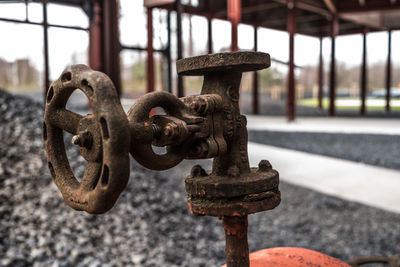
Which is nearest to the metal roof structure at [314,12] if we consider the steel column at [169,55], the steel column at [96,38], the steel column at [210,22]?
the steel column at [210,22]

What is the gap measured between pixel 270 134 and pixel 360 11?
18.2ft

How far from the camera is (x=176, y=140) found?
965mm

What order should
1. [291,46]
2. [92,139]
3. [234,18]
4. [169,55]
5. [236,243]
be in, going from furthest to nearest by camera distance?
[291,46]
[169,55]
[234,18]
[236,243]
[92,139]

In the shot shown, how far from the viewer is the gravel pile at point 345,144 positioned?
6405 mm

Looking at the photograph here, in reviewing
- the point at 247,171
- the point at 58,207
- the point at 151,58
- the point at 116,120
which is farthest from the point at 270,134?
the point at 116,120

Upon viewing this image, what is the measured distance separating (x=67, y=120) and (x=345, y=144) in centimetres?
739

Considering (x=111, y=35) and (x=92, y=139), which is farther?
(x=111, y=35)

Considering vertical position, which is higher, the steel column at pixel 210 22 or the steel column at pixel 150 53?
the steel column at pixel 210 22

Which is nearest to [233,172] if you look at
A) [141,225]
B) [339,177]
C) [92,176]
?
[92,176]

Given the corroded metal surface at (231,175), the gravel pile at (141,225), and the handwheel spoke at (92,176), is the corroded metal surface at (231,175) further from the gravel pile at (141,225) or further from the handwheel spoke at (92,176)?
the gravel pile at (141,225)

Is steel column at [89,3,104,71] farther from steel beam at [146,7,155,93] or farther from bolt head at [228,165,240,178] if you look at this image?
bolt head at [228,165,240,178]

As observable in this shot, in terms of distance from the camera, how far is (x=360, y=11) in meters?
11.1

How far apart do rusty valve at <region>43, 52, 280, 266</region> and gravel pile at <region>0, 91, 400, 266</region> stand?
234cm

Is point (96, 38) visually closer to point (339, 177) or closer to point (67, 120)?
point (339, 177)
